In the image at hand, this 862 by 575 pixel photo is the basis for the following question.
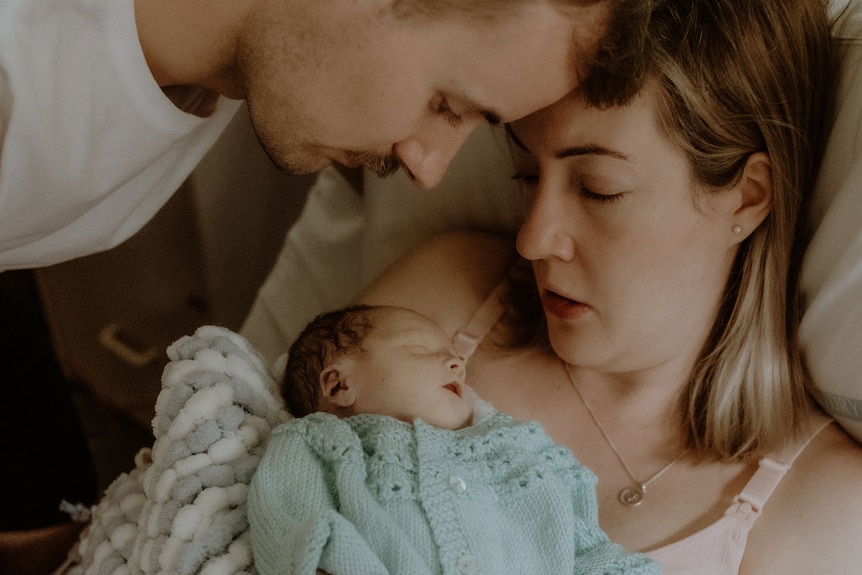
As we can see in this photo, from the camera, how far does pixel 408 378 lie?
4.02 feet

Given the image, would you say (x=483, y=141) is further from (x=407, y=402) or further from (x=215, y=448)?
(x=215, y=448)

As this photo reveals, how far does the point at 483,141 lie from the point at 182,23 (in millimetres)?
711

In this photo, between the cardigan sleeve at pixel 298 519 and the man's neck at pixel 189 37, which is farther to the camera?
the man's neck at pixel 189 37

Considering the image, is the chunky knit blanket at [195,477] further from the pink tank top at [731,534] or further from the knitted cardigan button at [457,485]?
the pink tank top at [731,534]

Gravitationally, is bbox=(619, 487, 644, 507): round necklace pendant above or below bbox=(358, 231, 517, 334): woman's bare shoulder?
below

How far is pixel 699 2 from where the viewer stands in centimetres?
119

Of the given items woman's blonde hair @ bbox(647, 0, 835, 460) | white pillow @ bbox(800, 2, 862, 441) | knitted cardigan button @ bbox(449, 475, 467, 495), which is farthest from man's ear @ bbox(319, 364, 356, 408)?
white pillow @ bbox(800, 2, 862, 441)

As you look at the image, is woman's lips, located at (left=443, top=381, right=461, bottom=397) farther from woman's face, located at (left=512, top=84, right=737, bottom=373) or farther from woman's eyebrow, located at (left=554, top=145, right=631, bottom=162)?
woman's eyebrow, located at (left=554, top=145, right=631, bottom=162)

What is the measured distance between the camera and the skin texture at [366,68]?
105 cm

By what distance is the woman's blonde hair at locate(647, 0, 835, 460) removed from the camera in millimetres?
1191

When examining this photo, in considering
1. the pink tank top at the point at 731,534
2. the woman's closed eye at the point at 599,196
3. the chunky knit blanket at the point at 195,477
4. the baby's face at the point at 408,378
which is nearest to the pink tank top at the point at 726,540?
the pink tank top at the point at 731,534

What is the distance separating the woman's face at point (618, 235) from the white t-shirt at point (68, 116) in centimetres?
59

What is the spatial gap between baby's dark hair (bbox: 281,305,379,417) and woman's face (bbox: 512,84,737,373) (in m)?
0.29

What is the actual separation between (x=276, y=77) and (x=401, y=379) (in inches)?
18.9
